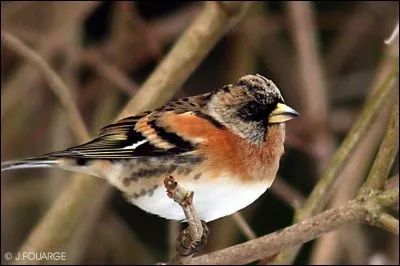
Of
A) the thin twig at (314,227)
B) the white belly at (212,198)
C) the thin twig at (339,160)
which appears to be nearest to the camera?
the thin twig at (314,227)

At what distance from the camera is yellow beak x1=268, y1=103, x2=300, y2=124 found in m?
1.43

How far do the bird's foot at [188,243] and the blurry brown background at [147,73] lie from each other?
3.97 ft

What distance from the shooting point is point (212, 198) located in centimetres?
148

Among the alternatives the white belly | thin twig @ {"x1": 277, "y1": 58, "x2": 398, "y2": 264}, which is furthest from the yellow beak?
→ thin twig @ {"x1": 277, "y1": 58, "x2": 398, "y2": 264}

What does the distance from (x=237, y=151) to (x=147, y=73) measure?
1.81 m

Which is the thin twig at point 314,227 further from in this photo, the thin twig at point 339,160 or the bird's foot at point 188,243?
the thin twig at point 339,160

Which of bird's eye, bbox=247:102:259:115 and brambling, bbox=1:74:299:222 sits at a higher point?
bird's eye, bbox=247:102:259:115

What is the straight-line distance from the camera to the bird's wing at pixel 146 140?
5.35 feet

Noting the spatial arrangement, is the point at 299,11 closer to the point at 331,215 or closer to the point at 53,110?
the point at 53,110

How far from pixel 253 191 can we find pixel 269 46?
1.79 meters

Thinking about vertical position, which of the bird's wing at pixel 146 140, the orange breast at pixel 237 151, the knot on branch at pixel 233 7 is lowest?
the orange breast at pixel 237 151

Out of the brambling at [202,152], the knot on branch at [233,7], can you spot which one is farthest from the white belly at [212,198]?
the knot on branch at [233,7]

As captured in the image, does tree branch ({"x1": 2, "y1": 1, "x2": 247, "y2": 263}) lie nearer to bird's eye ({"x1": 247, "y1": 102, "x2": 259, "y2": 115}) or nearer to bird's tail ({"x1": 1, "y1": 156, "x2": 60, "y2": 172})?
bird's tail ({"x1": 1, "y1": 156, "x2": 60, "y2": 172})

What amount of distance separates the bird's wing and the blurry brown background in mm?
970
